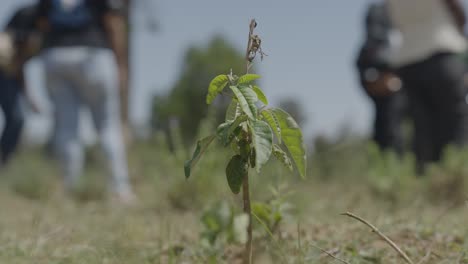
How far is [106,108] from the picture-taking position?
3824 millimetres

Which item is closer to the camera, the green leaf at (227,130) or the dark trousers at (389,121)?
the green leaf at (227,130)

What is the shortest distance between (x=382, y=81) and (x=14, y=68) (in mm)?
2876

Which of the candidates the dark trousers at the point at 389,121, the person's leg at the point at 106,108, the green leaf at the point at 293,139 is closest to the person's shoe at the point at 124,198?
the person's leg at the point at 106,108

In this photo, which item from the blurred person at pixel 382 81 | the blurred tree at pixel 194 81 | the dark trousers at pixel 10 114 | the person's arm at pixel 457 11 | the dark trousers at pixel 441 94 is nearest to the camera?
the dark trousers at pixel 441 94

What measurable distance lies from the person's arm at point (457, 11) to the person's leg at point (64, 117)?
2.66 meters

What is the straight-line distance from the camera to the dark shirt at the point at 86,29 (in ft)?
12.2

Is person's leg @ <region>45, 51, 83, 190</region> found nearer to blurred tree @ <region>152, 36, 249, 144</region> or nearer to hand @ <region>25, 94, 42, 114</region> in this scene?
hand @ <region>25, 94, 42, 114</region>

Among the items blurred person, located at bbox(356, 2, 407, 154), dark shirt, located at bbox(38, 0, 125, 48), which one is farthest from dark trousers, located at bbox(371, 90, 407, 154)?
dark shirt, located at bbox(38, 0, 125, 48)

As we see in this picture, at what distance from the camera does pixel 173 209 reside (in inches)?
113

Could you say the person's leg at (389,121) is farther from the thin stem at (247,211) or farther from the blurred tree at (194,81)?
the blurred tree at (194,81)

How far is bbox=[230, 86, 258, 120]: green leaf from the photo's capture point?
2.76ft

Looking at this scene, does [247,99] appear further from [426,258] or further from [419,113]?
[419,113]

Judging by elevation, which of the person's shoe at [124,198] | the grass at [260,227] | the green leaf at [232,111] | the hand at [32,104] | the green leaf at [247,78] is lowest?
the person's shoe at [124,198]

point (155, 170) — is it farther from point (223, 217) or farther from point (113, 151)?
point (223, 217)
